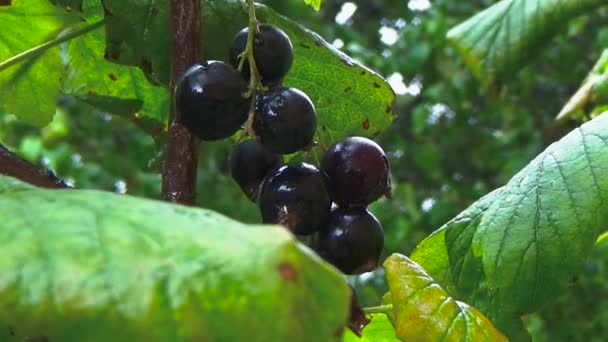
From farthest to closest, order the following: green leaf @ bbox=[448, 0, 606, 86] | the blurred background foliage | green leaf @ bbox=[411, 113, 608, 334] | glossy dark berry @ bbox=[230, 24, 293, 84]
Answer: the blurred background foliage, green leaf @ bbox=[448, 0, 606, 86], green leaf @ bbox=[411, 113, 608, 334], glossy dark berry @ bbox=[230, 24, 293, 84]

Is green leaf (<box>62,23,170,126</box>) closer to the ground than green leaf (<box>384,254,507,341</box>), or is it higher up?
closer to the ground

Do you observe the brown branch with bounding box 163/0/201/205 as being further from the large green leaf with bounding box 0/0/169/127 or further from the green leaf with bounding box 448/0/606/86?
the green leaf with bounding box 448/0/606/86

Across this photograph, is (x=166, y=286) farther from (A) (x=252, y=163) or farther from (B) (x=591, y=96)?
(B) (x=591, y=96)

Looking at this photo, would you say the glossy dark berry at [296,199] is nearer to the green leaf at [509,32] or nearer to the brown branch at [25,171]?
the brown branch at [25,171]

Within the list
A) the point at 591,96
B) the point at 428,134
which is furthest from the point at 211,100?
the point at 428,134

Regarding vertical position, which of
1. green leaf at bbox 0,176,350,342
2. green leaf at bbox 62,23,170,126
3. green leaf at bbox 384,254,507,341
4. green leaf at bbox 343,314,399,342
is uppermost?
green leaf at bbox 0,176,350,342

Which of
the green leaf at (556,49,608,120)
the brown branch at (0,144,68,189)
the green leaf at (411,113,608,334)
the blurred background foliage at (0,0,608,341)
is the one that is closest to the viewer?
the brown branch at (0,144,68,189)

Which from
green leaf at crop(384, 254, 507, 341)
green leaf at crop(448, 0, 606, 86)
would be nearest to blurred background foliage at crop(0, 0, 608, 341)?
green leaf at crop(448, 0, 606, 86)
